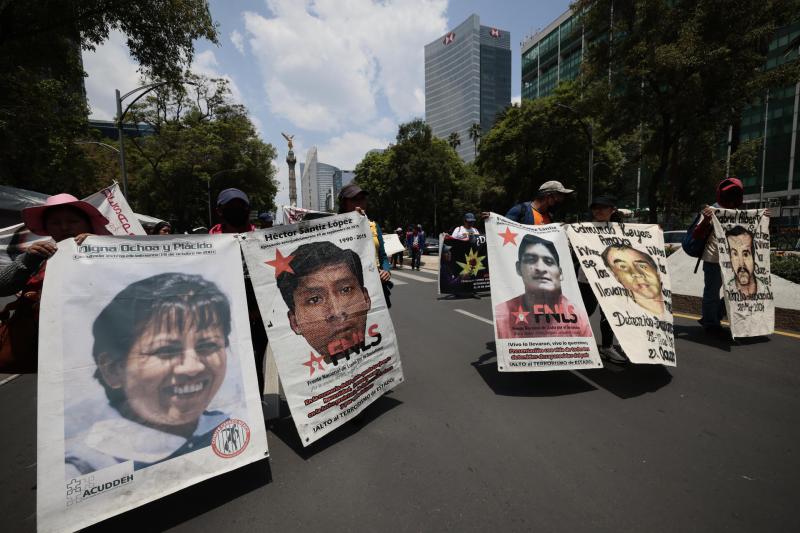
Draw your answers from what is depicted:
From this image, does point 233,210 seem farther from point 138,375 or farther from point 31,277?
point 138,375

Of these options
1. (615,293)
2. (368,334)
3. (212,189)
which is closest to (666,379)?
(615,293)

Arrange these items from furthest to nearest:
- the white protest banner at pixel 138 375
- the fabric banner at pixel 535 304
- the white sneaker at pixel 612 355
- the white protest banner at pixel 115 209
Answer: the white protest banner at pixel 115 209 < the white sneaker at pixel 612 355 < the fabric banner at pixel 535 304 < the white protest banner at pixel 138 375

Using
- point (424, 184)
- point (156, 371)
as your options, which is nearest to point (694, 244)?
point (156, 371)

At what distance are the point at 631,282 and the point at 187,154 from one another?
2831 centimetres

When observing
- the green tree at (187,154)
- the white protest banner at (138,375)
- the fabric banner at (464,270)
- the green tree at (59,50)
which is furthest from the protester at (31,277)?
the green tree at (187,154)

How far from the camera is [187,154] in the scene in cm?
2583

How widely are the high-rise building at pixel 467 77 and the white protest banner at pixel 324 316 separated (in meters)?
133

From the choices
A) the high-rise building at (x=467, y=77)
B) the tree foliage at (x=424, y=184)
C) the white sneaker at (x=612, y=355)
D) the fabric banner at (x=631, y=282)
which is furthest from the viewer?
the high-rise building at (x=467, y=77)

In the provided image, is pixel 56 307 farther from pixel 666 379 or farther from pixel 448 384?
pixel 666 379

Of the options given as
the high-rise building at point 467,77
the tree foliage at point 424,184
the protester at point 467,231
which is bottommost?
the protester at point 467,231

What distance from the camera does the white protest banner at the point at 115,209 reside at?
6.11 metres

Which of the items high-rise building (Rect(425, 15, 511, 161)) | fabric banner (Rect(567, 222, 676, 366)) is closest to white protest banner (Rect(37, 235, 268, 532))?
fabric banner (Rect(567, 222, 676, 366))

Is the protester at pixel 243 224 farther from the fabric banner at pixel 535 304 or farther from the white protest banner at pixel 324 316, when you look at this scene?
the fabric banner at pixel 535 304

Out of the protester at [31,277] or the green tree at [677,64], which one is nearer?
the protester at [31,277]
